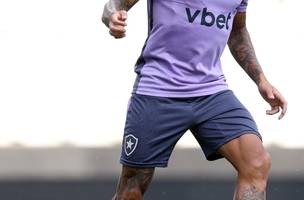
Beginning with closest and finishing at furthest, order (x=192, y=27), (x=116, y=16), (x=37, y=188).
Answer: (x=116, y=16)
(x=192, y=27)
(x=37, y=188)

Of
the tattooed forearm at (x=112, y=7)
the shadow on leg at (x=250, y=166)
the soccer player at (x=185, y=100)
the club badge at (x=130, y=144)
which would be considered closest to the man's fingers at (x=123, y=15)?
the tattooed forearm at (x=112, y=7)

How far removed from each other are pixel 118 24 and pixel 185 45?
582 mm

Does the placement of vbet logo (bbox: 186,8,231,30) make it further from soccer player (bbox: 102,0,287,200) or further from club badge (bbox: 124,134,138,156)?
club badge (bbox: 124,134,138,156)

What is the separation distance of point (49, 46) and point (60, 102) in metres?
0.45

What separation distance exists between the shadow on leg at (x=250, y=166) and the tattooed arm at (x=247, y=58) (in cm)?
36

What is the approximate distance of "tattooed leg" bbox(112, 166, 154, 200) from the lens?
20.7 ft

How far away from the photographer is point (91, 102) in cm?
1002

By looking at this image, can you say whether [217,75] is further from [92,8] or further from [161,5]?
[92,8]

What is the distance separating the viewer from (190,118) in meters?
6.22

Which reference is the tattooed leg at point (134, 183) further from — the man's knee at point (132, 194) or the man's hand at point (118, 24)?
the man's hand at point (118, 24)

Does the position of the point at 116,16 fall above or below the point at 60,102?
above

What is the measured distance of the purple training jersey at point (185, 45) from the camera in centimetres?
618

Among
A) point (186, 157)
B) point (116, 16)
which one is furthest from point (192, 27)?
point (186, 157)

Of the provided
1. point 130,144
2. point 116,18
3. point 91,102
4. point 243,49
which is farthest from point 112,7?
point 91,102
